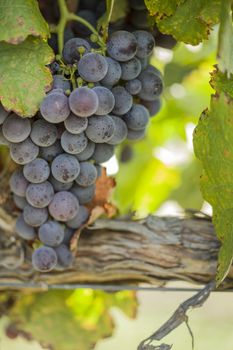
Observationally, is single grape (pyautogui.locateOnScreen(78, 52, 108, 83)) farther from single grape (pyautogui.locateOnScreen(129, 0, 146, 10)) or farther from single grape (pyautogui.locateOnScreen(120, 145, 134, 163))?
single grape (pyautogui.locateOnScreen(120, 145, 134, 163))


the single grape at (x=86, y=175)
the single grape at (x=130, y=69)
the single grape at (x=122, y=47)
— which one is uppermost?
the single grape at (x=122, y=47)

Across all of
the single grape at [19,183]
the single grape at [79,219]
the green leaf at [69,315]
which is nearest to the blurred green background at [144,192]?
the green leaf at [69,315]

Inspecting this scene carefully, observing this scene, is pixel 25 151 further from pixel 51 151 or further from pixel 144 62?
pixel 144 62

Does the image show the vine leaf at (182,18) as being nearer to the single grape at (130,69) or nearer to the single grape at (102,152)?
the single grape at (130,69)

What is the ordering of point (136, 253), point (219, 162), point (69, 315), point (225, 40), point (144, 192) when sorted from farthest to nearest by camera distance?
1. point (144, 192)
2. point (69, 315)
3. point (136, 253)
4. point (219, 162)
5. point (225, 40)

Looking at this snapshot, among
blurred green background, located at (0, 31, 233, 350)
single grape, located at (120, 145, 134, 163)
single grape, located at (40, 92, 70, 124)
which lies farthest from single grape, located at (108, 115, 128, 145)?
single grape, located at (120, 145, 134, 163)

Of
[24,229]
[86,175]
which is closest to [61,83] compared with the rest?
[86,175]
